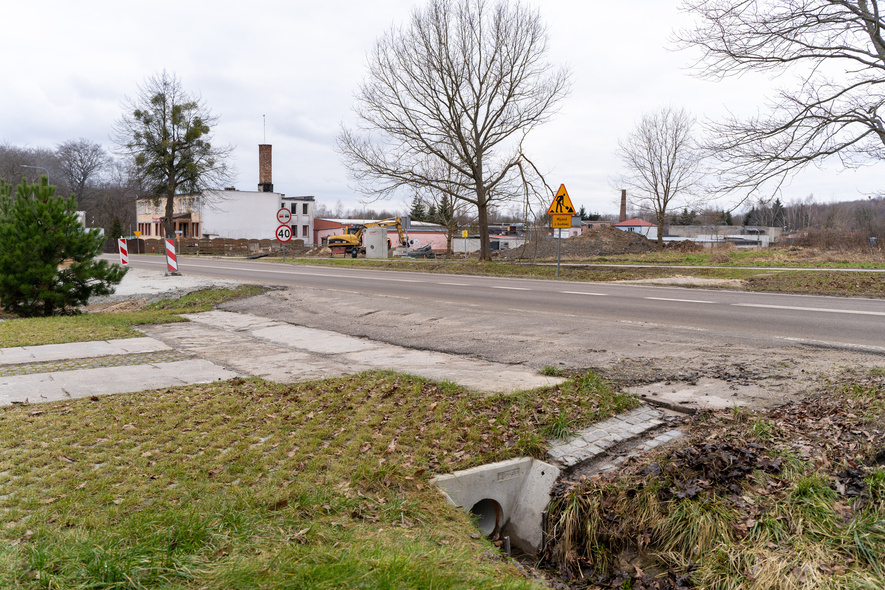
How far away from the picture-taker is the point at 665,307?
39.8 feet

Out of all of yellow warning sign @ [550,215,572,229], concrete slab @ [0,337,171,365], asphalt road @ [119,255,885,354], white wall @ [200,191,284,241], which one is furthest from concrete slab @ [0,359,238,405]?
white wall @ [200,191,284,241]

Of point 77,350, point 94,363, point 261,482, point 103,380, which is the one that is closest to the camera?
point 261,482

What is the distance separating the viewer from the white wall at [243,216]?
70.8 meters

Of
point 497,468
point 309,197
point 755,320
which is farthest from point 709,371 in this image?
point 309,197

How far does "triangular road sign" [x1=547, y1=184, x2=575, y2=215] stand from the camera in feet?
66.2

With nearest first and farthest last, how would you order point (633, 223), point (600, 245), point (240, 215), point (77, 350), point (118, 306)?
point (77, 350), point (118, 306), point (600, 245), point (240, 215), point (633, 223)

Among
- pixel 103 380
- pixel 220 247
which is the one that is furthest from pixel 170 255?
pixel 220 247

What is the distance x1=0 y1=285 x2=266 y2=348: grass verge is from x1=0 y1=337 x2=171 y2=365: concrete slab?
1.12ft

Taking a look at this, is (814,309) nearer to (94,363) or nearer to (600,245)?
(94,363)

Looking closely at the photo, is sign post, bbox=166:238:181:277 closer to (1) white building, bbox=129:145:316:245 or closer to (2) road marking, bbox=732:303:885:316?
(2) road marking, bbox=732:303:885:316

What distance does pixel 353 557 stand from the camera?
2.86m

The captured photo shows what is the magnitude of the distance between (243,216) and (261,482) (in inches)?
2887

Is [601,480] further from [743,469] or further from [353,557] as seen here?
[353,557]

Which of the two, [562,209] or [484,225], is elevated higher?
[562,209]
